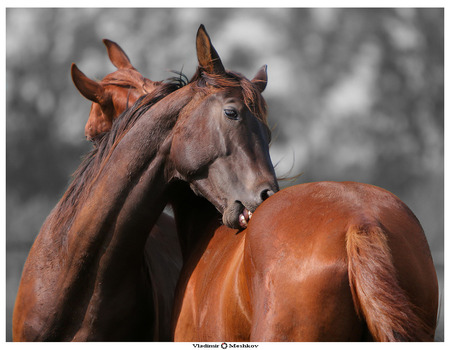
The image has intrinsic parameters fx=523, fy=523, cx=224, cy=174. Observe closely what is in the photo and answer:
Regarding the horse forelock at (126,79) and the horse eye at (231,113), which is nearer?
the horse eye at (231,113)

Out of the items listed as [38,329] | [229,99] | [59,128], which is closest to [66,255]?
[38,329]

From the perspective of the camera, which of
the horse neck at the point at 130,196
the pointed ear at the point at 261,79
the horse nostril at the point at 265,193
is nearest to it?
the horse nostril at the point at 265,193

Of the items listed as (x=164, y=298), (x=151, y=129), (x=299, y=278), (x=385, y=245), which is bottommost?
(x=164, y=298)

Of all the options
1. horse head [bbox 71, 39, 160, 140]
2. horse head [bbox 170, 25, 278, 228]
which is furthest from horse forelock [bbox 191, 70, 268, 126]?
horse head [bbox 71, 39, 160, 140]

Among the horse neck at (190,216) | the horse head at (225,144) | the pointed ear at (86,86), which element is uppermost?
the pointed ear at (86,86)

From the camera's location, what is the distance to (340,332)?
1.71 meters

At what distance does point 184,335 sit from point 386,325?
1.27 meters

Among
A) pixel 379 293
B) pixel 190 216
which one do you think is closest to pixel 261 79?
pixel 190 216

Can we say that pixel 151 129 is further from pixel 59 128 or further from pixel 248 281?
pixel 59 128

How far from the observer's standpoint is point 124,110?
10.8ft

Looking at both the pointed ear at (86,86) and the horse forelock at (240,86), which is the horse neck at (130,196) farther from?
the pointed ear at (86,86)

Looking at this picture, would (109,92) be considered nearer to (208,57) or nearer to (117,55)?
(117,55)

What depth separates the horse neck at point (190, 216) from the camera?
10.1 feet

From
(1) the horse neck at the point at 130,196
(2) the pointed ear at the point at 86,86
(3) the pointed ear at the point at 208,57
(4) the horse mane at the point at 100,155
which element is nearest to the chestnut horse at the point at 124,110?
(2) the pointed ear at the point at 86,86
